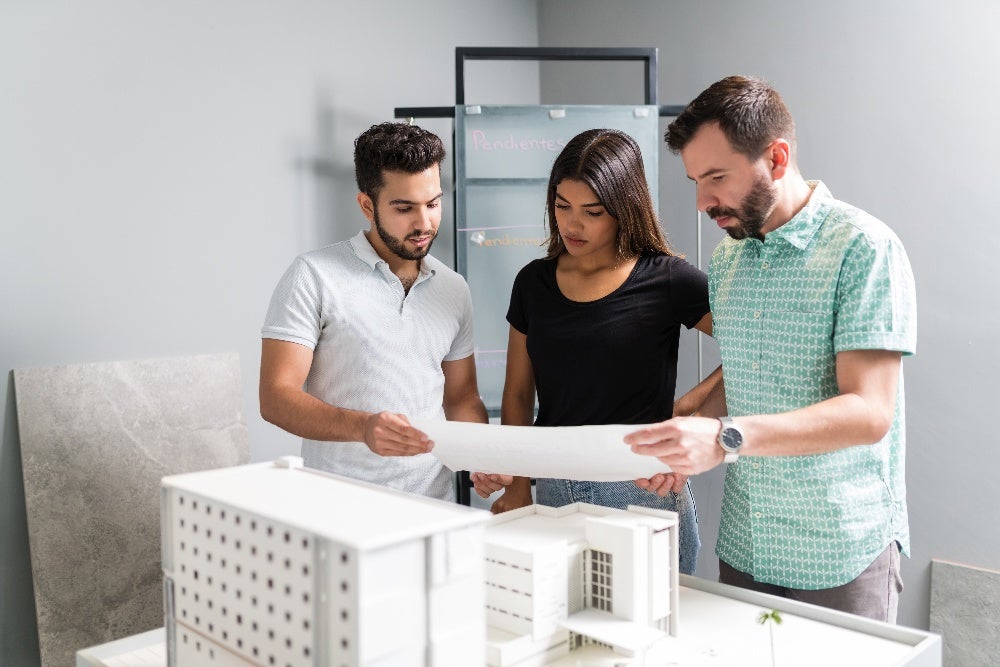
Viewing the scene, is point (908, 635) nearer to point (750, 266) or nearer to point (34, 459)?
point (750, 266)

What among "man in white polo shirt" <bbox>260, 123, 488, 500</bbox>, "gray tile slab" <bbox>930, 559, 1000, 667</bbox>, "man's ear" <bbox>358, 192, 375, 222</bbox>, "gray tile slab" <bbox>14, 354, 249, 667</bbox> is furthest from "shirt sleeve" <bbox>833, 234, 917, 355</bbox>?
"gray tile slab" <bbox>14, 354, 249, 667</bbox>

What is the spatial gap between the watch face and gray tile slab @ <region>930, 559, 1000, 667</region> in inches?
66.0

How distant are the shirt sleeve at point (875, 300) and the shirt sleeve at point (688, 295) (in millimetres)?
422

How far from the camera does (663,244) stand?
1830 millimetres

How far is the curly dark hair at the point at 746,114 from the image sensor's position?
145cm

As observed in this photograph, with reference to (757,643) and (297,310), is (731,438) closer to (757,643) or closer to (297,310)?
(757,643)

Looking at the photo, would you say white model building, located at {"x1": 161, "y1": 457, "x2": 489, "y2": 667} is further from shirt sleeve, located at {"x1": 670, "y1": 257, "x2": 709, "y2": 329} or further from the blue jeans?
shirt sleeve, located at {"x1": 670, "y1": 257, "x2": 709, "y2": 329}

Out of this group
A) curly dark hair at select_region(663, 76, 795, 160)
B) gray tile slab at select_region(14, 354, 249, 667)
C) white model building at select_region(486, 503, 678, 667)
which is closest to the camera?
white model building at select_region(486, 503, 678, 667)

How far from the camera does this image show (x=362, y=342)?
6.05 feet

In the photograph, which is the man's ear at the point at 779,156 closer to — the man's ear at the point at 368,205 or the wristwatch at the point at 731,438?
the wristwatch at the point at 731,438

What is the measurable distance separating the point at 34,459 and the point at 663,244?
1.59 meters

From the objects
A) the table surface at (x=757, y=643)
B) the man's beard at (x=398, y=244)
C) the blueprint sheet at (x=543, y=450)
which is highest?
the man's beard at (x=398, y=244)

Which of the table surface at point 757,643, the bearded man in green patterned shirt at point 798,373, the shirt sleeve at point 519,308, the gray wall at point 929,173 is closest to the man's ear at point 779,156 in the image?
the bearded man in green patterned shirt at point 798,373

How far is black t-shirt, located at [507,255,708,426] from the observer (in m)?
1.74
